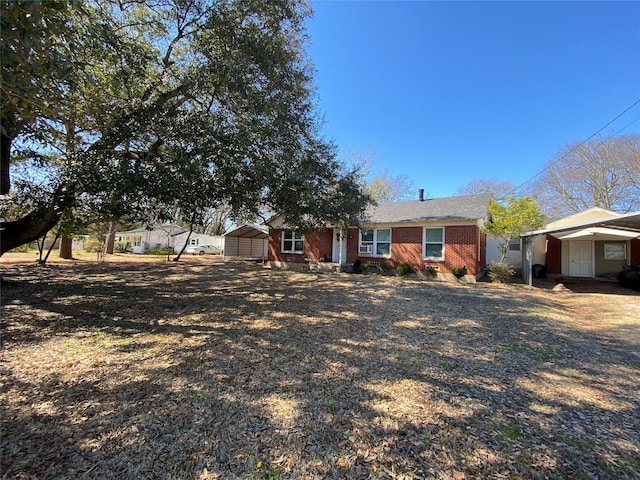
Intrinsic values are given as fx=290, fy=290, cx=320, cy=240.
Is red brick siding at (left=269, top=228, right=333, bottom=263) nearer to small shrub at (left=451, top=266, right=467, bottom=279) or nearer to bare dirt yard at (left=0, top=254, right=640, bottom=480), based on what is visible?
small shrub at (left=451, top=266, right=467, bottom=279)

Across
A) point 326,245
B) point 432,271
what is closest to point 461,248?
point 432,271

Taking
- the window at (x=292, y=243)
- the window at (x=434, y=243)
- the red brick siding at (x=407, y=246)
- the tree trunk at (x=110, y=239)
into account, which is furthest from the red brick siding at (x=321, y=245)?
the tree trunk at (x=110, y=239)

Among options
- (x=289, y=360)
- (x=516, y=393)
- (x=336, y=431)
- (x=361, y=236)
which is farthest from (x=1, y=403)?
(x=361, y=236)

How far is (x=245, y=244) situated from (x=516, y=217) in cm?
2220

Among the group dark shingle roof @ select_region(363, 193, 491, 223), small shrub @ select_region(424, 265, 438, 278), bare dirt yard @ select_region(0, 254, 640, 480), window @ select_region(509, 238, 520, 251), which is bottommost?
bare dirt yard @ select_region(0, 254, 640, 480)

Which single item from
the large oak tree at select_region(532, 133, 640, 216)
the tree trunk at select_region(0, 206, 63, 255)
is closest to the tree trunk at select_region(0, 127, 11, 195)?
the tree trunk at select_region(0, 206, 63, 255)

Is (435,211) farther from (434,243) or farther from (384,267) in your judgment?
(384,267)

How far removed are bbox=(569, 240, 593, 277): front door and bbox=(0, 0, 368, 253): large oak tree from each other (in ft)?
50.9

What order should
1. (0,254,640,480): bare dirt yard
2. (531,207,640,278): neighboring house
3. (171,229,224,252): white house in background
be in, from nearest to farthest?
(0,254,640,480): bare dirt yard < (531,207,640,278): neighboring house < (171,229,224,252): white house in background

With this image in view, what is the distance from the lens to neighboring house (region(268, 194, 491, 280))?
1224cm

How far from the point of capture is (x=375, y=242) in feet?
48.0

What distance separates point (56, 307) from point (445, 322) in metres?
7.87

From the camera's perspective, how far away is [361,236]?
15078mm

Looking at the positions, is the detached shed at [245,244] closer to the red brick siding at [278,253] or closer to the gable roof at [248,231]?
the gable roof at [248,231]
